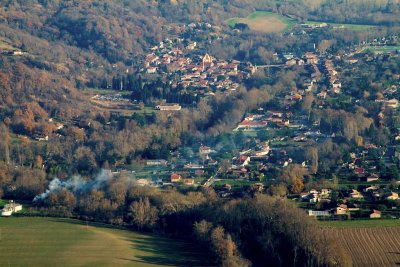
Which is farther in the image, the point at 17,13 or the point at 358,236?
the point at 17,13

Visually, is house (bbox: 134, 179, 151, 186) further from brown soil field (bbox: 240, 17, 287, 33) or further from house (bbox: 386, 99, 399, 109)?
brown soil field (bbox: 240, 17, 287, 33)

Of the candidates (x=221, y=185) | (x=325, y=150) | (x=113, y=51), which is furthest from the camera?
(x=113, y=51)

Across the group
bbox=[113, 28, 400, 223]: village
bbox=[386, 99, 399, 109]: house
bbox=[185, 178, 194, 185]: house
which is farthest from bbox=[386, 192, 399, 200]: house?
bbox=[386, 99, 399, 109]: house

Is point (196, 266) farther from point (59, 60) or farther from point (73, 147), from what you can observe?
point (59, 60)

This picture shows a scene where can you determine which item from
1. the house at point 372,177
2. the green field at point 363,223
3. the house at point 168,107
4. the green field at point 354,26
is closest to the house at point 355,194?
the house at point 372,177

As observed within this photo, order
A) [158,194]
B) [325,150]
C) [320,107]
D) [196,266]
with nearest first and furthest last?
[196,266]
[158,194]
[325,150]
[320,107]

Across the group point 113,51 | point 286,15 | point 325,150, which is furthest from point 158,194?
point 286,15
